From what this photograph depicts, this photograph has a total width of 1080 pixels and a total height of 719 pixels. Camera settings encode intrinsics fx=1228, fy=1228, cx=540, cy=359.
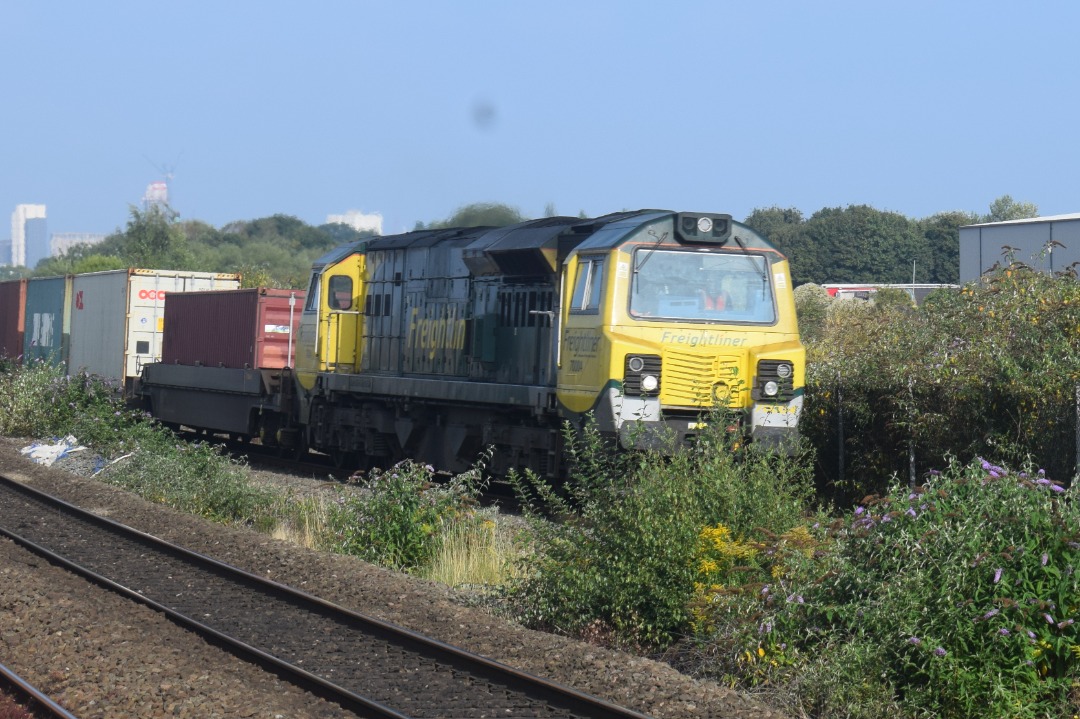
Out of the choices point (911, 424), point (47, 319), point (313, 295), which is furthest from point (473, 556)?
point (47, 319)

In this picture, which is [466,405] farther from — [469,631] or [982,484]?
[982,484]

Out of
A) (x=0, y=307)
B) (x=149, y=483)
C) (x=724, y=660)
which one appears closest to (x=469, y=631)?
(x=724, y=660)

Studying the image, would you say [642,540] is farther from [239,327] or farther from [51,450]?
[239,327]

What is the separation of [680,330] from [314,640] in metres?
5.77

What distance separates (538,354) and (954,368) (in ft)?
15.8

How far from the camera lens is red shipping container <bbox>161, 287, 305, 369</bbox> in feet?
73.9

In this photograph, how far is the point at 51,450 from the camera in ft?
69.6

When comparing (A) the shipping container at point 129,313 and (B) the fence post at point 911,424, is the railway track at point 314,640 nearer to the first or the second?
(B) the fence post at point 911,424

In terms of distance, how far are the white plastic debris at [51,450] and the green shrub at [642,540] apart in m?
13.6

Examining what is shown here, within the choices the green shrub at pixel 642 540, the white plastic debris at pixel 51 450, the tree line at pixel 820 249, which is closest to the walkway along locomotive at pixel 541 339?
the green shrub at pixel 642 540

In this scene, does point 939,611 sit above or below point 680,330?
below

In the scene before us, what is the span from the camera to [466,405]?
1612 cm

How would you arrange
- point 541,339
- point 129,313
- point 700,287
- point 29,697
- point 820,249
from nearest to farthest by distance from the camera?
point 29,697
point 700,287
point 541,339
point 129,313
point 820,249

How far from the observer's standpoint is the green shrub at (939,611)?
20.7 feet
